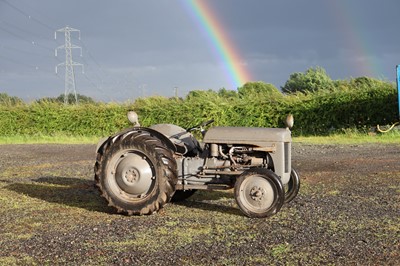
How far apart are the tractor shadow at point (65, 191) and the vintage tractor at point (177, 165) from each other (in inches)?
25.9

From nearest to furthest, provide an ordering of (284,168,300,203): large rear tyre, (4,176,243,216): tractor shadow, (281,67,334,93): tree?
(284,168,300,203): large rear tyre → (4,176,243,216): tractor shadow → (281,67,334,93): tree

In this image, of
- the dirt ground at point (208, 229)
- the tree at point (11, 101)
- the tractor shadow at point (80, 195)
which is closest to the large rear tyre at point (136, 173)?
the dirt ground at point (208, 229)

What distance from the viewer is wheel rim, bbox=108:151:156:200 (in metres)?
7.30

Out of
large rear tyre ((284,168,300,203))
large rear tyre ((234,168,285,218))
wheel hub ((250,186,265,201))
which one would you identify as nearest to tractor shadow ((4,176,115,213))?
large rear tyre ((234,168,285,218))

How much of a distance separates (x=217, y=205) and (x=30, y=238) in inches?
118

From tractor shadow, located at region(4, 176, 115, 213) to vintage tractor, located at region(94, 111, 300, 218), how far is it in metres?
0.66

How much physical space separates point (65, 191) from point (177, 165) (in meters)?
3.29

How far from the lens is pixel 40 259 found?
17.2ft

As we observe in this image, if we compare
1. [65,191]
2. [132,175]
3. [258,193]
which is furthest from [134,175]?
[65,191]

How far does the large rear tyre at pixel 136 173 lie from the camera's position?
282 inches

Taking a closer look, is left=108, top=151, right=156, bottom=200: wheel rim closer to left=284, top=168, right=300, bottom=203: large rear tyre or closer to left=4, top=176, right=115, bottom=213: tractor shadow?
left=4, top=176, right=115, bottom=213: tractor shadow

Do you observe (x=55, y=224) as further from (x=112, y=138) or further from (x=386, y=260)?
(x=386, y=260)

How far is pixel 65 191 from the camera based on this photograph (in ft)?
32.3

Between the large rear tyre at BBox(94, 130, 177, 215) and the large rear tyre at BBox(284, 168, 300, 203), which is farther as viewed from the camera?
the large rear tyre at BBox(284, 168, 300, 203)
